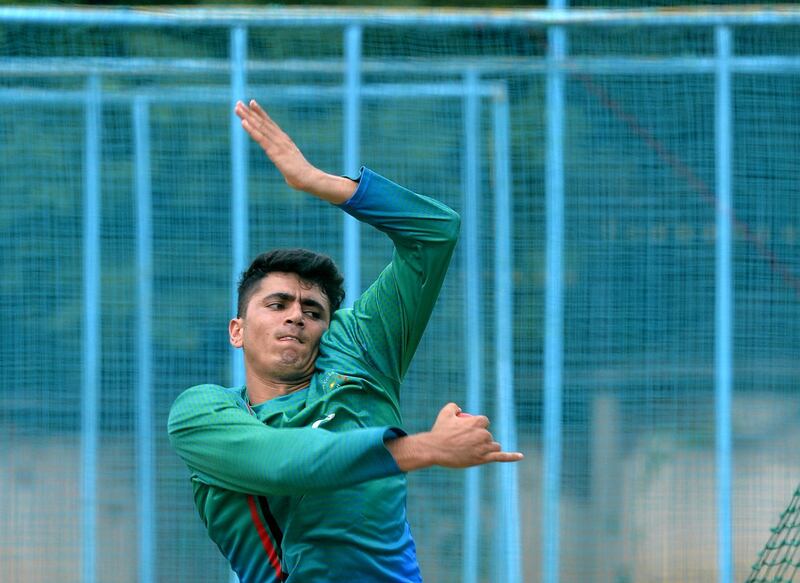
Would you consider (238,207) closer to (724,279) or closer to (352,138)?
(352,138)

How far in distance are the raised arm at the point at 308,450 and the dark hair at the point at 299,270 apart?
1.31 ft

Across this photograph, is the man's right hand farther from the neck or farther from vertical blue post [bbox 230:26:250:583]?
vertical blue post [bbox 230:26:250:583]

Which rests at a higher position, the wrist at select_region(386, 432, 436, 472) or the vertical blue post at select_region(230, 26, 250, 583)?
the vertical blue post at select_region(230, 26, 250, 583)

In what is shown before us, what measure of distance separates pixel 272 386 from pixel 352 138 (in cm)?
166

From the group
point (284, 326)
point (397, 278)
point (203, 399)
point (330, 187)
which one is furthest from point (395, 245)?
point (203, 399)

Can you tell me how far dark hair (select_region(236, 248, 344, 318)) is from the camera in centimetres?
316

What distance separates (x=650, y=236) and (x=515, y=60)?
→ 77 centimetres

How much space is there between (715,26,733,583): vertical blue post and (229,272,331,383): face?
186 centimetres

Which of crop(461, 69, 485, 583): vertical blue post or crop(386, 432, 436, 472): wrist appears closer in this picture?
crop(386, 432, 436, 472): wrist

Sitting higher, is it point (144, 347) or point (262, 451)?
point (144, 347)

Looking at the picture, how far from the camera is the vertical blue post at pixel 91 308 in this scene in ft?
15.2

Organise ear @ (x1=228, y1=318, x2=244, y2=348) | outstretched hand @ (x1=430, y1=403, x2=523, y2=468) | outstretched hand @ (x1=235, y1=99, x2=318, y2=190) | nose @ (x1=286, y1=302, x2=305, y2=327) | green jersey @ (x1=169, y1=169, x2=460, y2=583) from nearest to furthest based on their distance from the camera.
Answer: outstretched hand @ (x1=430, y1=403, x2=523, y2=468) < green jersey @ (x1=169, y1=169, x2=460, y2=583) < outstretched hand @ (x1=235, y1=99, x2=318, y2=190) < nose @ (x1=286, y1=302, x2=305, y2=327) < ear @ (x1=228, y1=318, x2=244, y2=348)

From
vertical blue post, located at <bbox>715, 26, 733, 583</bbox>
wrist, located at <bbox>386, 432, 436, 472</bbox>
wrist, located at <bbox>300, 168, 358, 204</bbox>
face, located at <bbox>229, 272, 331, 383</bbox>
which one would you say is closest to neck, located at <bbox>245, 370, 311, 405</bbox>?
face, located at <bbox>229, 272, 331, 383</bbox>

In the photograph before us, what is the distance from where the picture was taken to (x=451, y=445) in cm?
256
